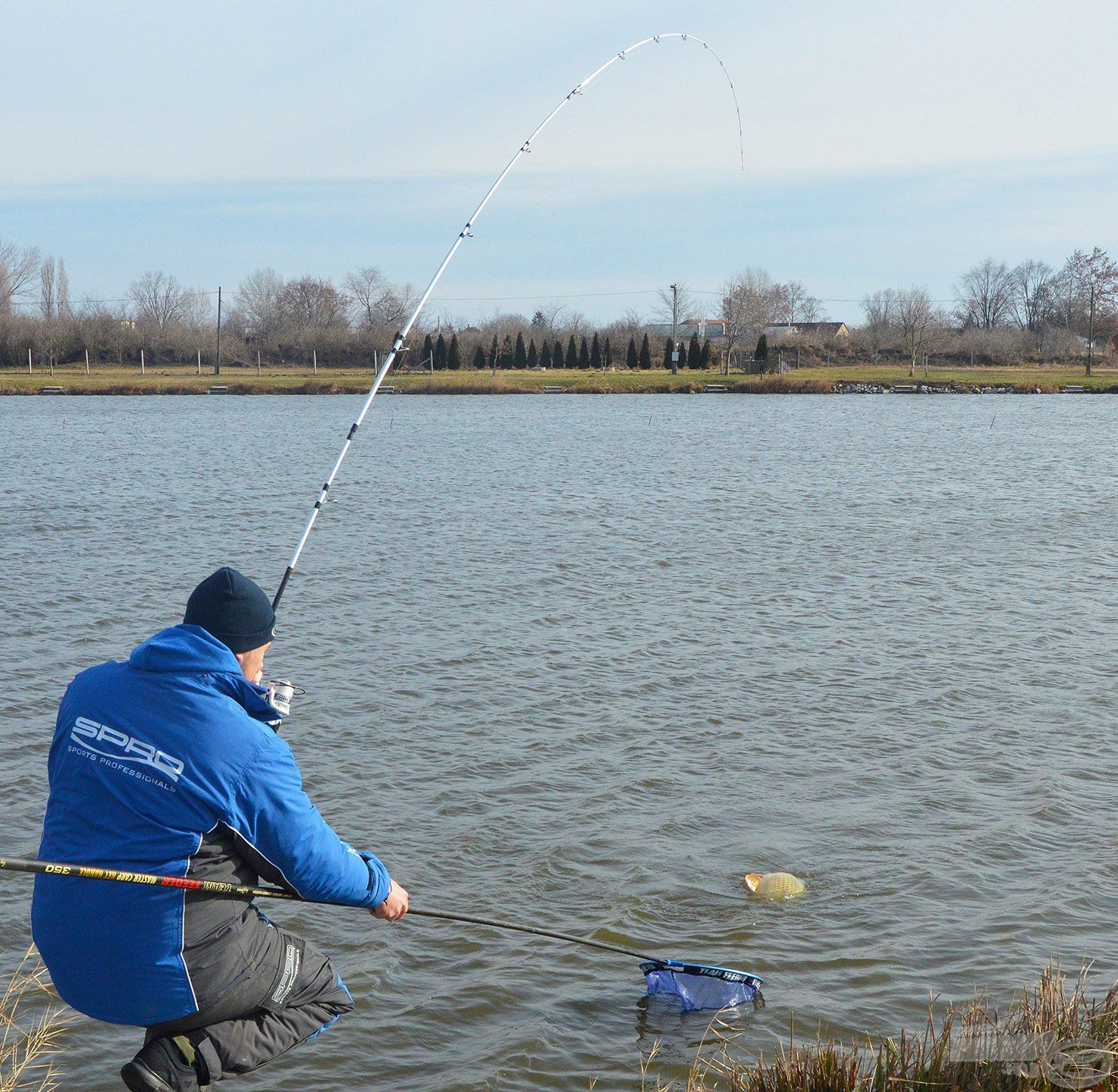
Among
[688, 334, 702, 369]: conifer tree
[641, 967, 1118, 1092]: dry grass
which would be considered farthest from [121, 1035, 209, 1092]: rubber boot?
[688, 334, 702, 369]: conifer tree

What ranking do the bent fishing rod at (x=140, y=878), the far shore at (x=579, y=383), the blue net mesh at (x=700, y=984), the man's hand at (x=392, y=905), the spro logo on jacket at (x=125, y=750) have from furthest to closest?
1. the far shore at (x=579, y=383)
2. the blue net mesh at (x=700, y=984)
3. the man's hand at (x=392, y=905)
4. the spro logo on jacket at (x=125, y=750)
5. the bent fishing rod at (x=140, y=878)

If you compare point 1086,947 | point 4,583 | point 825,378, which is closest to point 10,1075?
point 1086,947

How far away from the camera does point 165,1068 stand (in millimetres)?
3174

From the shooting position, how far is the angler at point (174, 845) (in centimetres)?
300

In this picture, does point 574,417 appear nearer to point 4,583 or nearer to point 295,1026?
point 4,583

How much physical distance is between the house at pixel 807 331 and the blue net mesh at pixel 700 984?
279 ft

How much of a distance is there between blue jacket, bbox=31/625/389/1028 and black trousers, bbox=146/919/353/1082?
8 centimetres

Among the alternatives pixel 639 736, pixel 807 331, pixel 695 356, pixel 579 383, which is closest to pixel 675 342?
pixel 695 356

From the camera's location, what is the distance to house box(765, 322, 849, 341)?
9906cm

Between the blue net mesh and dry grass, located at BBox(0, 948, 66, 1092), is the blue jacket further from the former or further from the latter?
the blue net mesh

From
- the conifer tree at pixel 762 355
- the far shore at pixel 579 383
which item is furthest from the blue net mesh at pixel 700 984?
the conifer tree at pixel 762 355

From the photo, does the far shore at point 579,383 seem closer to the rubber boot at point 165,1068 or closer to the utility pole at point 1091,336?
the utility pole at point 1091,336

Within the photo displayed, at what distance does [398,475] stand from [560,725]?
19.5m

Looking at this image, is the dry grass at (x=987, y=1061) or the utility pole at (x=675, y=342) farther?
the utility pole at (x=675, y=342)
